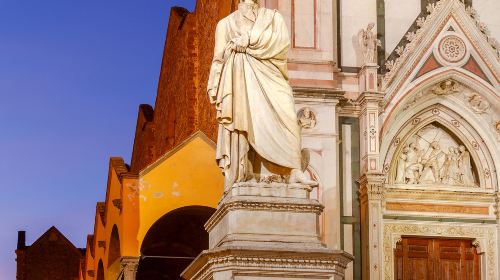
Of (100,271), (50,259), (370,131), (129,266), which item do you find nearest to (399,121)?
(370,131)

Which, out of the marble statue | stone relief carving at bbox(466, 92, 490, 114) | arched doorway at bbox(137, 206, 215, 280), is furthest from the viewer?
arched doorway at bbox(137, 206, 215, 280)

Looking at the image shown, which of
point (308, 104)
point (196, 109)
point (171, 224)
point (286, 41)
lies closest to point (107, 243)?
point (171, 224)

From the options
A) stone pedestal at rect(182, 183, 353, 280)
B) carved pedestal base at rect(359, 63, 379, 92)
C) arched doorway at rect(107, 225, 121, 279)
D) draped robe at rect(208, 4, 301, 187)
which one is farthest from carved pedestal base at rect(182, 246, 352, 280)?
arched doorway at rect(107, 225, 121, 279)

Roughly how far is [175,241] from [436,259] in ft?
24.3

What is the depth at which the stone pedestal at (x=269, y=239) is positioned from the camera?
475 inches

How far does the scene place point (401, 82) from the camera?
21672 millimetres

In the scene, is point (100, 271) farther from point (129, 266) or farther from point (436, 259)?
point (436, 259)

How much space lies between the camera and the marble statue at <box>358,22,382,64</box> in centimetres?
2131

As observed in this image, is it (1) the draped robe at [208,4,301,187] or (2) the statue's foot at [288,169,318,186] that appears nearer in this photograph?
(2) the statue's foot at [288,169,318,186]

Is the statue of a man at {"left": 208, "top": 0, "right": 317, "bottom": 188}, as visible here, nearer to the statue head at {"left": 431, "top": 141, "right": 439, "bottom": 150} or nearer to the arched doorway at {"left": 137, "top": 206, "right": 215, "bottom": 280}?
the statue head at {"left": 431, "top": 141, "right": 439, "bottom": 150}

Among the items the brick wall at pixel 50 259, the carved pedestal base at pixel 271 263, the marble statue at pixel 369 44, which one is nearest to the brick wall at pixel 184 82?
the marble statue at pixel 369 44

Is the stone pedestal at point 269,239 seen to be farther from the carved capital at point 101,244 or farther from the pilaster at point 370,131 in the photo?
the carved capital at point 101,244

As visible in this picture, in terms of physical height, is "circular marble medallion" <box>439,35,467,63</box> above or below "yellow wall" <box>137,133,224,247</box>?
above

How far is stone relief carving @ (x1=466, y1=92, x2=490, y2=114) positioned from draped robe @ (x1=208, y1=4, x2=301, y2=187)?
31.8ft
